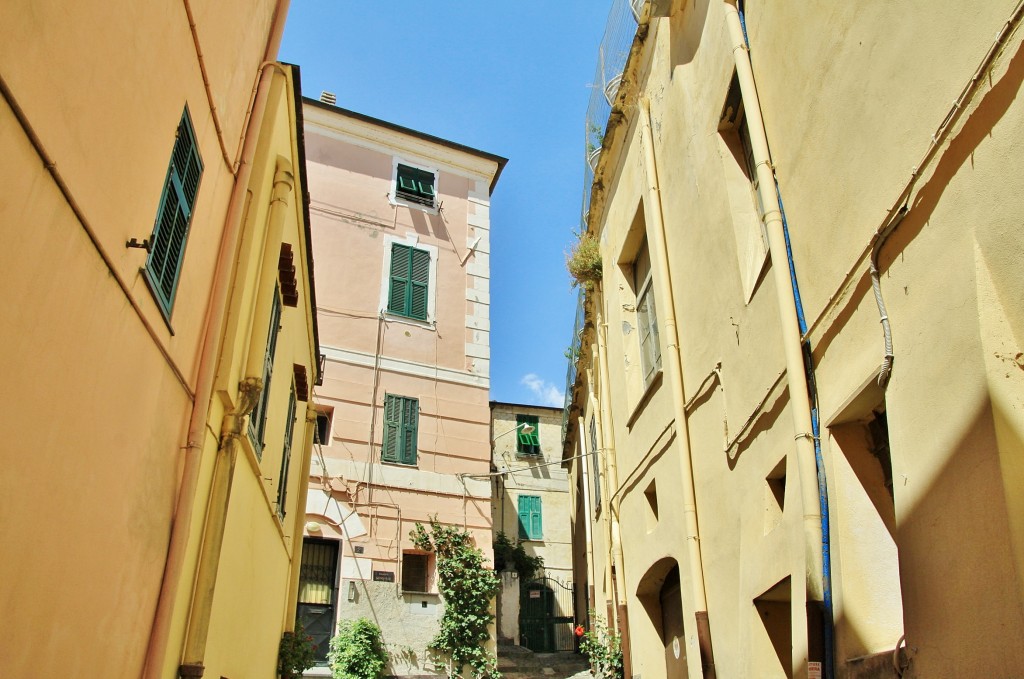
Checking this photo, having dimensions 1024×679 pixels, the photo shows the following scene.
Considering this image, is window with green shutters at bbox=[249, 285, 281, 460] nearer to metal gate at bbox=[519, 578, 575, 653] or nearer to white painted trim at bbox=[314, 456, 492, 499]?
white painted trim at bbox=[314, 456, 492, 499]

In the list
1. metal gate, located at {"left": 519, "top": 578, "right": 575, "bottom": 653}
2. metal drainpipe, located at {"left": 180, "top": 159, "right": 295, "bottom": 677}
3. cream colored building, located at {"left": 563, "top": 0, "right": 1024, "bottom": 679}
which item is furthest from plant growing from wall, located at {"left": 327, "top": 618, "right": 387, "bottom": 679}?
metal gate, located at {"left": 519, "top": 578, "right": 575, "bottom": 653}

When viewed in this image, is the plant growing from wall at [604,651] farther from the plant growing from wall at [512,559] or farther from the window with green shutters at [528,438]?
the window with green shutters at [528,438]

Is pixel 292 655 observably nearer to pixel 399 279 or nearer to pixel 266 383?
pixel 266 383

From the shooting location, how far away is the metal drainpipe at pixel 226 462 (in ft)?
15.3

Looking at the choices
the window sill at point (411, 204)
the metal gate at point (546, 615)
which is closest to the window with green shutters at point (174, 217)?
the window sill at point (411, 204)

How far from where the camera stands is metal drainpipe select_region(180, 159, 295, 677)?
4.66m

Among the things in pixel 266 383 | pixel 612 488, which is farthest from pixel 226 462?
pixel 612 488

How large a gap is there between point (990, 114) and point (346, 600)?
11.6m

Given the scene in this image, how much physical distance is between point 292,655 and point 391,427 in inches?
218

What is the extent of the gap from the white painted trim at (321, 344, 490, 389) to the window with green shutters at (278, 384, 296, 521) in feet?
16.9

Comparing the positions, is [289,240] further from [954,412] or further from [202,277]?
[954,412]

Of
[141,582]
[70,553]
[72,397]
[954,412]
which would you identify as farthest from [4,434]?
[954,412]

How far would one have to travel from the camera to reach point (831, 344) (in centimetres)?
466

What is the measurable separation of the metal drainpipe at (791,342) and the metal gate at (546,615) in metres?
17.0
